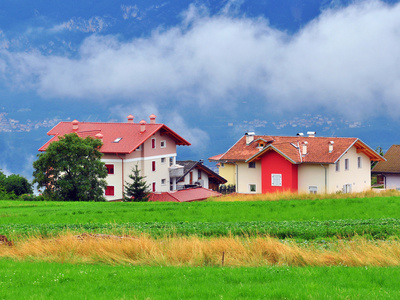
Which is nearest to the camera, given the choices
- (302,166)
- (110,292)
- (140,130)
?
(110,292)

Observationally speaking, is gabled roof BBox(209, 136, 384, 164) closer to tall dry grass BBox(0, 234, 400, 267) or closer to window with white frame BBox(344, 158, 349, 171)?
window with white frame BBox(344, 158, 349, 171)

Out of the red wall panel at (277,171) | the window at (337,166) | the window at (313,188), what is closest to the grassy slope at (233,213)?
the window at (313,188)

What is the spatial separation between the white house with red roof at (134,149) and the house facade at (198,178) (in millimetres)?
1247

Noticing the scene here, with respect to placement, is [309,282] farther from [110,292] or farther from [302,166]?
[302,166]

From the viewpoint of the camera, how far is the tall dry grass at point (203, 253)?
14359mm

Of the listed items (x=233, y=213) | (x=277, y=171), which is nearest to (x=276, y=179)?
(x=277, y=171)

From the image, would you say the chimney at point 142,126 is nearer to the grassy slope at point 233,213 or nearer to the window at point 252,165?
the window at point 252,165

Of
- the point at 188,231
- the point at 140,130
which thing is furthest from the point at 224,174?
the point at 188,231

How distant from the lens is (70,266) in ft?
46.5

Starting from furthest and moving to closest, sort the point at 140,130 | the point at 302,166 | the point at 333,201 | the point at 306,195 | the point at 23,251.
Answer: the point at 140,130, the point at 302,166, the point at 306,195, the point at 333,201, the point at 23,251

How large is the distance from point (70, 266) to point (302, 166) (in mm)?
50848

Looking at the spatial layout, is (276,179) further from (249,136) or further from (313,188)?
(249,136)

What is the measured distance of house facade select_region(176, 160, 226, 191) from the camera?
264ft

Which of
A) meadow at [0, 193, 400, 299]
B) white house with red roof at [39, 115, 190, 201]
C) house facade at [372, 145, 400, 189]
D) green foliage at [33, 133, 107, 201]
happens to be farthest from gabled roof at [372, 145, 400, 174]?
meadow at [0, 193, 400, 299]
